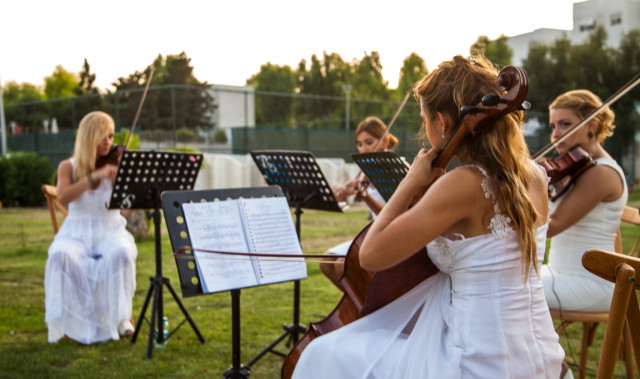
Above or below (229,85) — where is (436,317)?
below

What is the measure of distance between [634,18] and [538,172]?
131 ft

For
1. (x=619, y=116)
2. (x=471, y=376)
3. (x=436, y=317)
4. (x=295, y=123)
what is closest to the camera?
(x=471, y=376)

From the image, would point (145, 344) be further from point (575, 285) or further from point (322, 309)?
point (575, 285)

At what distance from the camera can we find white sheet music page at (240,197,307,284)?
3055mm

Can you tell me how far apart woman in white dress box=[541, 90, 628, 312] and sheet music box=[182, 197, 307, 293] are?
1.48m

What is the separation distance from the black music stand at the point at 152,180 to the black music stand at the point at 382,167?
55.0 inches

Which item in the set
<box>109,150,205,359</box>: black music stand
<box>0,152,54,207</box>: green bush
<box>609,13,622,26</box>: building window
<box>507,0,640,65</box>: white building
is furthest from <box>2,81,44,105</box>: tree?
<box>109,150,205,359</box>: black music stand

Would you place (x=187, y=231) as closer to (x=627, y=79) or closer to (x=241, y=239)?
(x=241, y=239)

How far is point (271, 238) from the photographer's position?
310 cm

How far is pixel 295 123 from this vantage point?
93.5ft

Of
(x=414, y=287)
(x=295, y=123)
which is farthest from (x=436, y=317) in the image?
(x=295, y=123)

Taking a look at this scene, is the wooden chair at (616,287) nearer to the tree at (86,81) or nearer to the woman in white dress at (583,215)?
the woman in white dress at (583,215)

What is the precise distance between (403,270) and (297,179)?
202 centimetres

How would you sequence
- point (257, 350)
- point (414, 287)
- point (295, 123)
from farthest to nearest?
point (295, 123)
point (257, 350)
point (414, 287)
